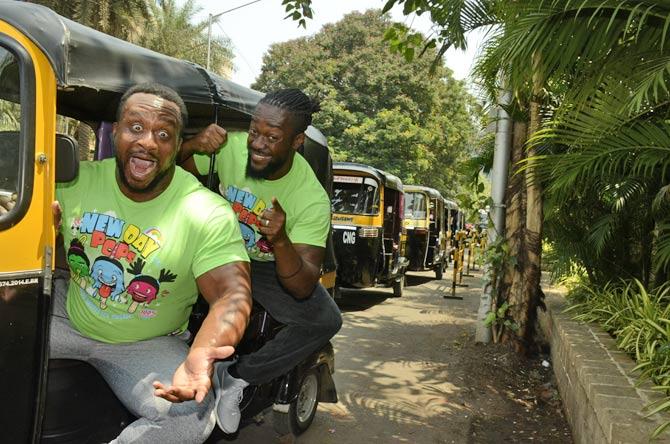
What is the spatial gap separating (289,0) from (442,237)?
1194cm

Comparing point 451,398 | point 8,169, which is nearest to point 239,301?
point 8,169

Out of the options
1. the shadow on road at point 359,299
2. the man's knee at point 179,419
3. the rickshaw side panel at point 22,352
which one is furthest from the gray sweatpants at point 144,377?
the shadow on road at point 359,299

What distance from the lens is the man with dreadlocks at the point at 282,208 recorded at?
10.5ft

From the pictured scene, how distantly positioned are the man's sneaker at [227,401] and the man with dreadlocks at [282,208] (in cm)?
1

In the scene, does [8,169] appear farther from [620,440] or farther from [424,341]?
[424,341]

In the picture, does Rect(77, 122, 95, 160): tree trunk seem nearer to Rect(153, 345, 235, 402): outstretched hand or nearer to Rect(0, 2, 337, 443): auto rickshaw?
Rect(0, 2, 337, 443): auto rickshaw

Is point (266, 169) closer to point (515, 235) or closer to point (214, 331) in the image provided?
point (214, 331)

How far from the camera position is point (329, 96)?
28797mm

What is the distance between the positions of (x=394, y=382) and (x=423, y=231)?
959 centimetres

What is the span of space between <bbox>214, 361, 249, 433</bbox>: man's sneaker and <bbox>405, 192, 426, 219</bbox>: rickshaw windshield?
41.7 ft

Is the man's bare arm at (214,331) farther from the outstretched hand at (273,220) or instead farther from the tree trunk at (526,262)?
the tree trunk at (526,262)

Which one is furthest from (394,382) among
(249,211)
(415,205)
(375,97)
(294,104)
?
(375,97)

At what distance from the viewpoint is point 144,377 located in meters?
2.52

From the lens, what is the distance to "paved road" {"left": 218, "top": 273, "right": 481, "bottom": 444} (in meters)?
4.70
